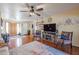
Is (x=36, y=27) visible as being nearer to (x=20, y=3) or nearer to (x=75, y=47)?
(x=20, y=3)

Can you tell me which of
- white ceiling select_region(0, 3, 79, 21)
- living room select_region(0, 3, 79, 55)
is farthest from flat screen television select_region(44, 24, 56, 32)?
white ceiling select_region(0, 3, 79, 21)

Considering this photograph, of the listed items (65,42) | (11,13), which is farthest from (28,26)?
(65,42)

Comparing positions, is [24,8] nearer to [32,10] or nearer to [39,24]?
[32,10]

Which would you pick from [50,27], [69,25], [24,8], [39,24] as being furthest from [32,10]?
[69,25]

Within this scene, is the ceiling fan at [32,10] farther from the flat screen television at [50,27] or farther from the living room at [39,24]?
the flat screen television at [50,27]

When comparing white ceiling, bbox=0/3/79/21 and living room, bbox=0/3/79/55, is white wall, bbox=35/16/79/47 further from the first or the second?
white ceiling, bbox=0/3/79/21

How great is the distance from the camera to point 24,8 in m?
2.34

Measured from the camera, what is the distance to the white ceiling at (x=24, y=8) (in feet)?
7.63

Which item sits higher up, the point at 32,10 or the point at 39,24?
the point at 32,10

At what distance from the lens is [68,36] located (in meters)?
2.34
